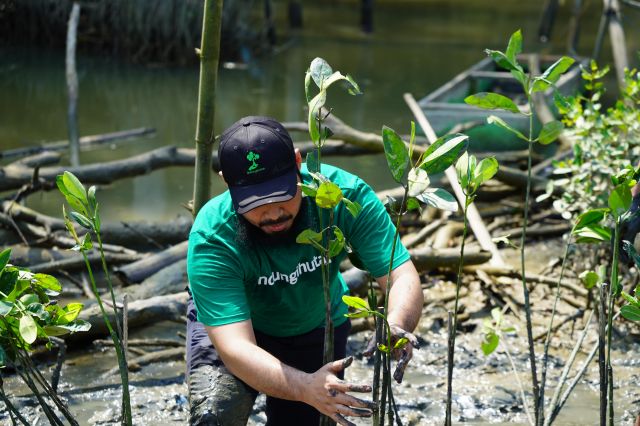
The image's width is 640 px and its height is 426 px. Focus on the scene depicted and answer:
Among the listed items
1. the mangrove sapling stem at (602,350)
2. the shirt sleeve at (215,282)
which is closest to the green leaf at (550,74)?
the mangrove sapling stem at (602,350)

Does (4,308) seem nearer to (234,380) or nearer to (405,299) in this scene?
(234,380)

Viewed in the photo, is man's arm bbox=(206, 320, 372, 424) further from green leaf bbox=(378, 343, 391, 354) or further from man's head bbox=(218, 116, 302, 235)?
man's head bbox=(218, 116, 302, 235)

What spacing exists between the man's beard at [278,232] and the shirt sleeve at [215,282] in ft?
0.21

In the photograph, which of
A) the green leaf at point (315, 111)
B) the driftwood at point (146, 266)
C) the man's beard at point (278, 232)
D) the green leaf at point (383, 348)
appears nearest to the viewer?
the green leaf at point (315, 111)

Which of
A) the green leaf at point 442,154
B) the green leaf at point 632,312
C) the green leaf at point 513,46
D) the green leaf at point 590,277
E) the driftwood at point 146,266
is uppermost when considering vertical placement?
the green leaf at point 513,46

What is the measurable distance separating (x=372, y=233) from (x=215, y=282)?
1.54 ft

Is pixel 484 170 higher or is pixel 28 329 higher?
pixel 484 170

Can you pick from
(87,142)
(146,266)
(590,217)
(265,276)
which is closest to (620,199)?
(590,217)

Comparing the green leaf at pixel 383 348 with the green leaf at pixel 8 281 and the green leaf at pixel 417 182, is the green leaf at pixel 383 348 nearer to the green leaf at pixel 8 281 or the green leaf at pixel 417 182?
the green leaf at pixel 417 182

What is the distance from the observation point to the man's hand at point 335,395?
1.99 meters

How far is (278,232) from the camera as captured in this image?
258 centimetres

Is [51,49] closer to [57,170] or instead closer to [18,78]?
[18,78]

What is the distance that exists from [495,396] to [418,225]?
2.03 m

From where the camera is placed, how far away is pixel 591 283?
2.33 metres
